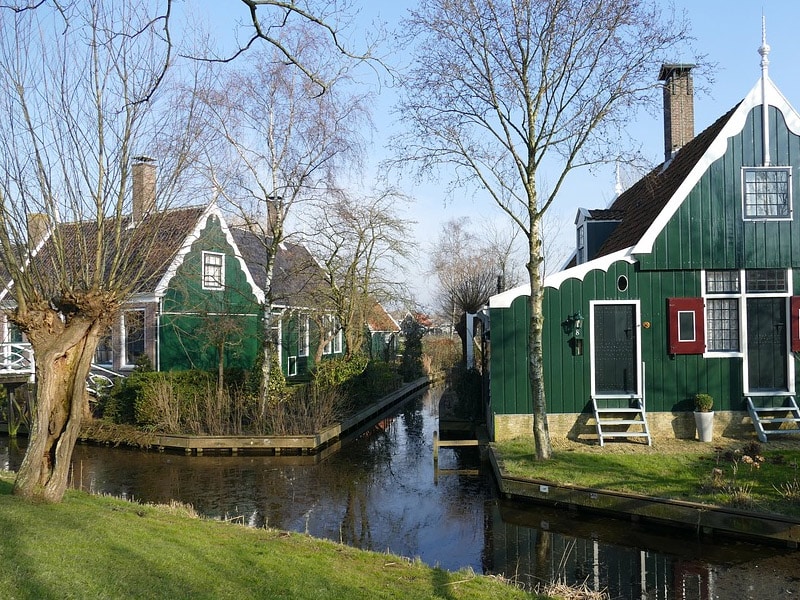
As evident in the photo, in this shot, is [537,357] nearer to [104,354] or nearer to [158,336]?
[158,336]

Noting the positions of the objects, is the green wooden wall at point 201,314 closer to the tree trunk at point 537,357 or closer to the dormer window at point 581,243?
the dormer window at point 581,243

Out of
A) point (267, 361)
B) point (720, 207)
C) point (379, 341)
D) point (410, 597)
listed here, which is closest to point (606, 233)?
point (720, 207)

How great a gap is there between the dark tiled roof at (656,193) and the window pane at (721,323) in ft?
6.60

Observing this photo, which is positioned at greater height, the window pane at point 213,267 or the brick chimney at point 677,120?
the brick chimney at point 677,120

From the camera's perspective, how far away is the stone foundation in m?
13.6

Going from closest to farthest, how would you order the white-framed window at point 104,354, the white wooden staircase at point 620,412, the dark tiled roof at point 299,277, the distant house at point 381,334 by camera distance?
the white wooden staircase at point 620,412 → the dark tiled roof at point 299,277 → the white-framed window at point 104,354 → the distant house at point 381,334

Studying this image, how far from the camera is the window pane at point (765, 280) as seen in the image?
13734 millimetres

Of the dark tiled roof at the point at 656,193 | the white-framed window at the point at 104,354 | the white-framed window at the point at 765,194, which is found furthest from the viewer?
the white-framed window at the point at 104,354

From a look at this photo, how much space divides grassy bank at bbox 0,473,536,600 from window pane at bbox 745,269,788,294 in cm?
965

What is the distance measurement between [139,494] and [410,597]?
737 cm

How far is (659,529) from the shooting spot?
940 centimetres

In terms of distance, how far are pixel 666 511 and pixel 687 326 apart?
5.14 metres

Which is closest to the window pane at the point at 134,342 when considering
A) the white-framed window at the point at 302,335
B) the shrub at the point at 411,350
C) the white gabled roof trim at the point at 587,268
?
the white-framed window at the point at 302,335

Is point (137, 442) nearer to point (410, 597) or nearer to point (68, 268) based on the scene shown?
point (68, 268)
